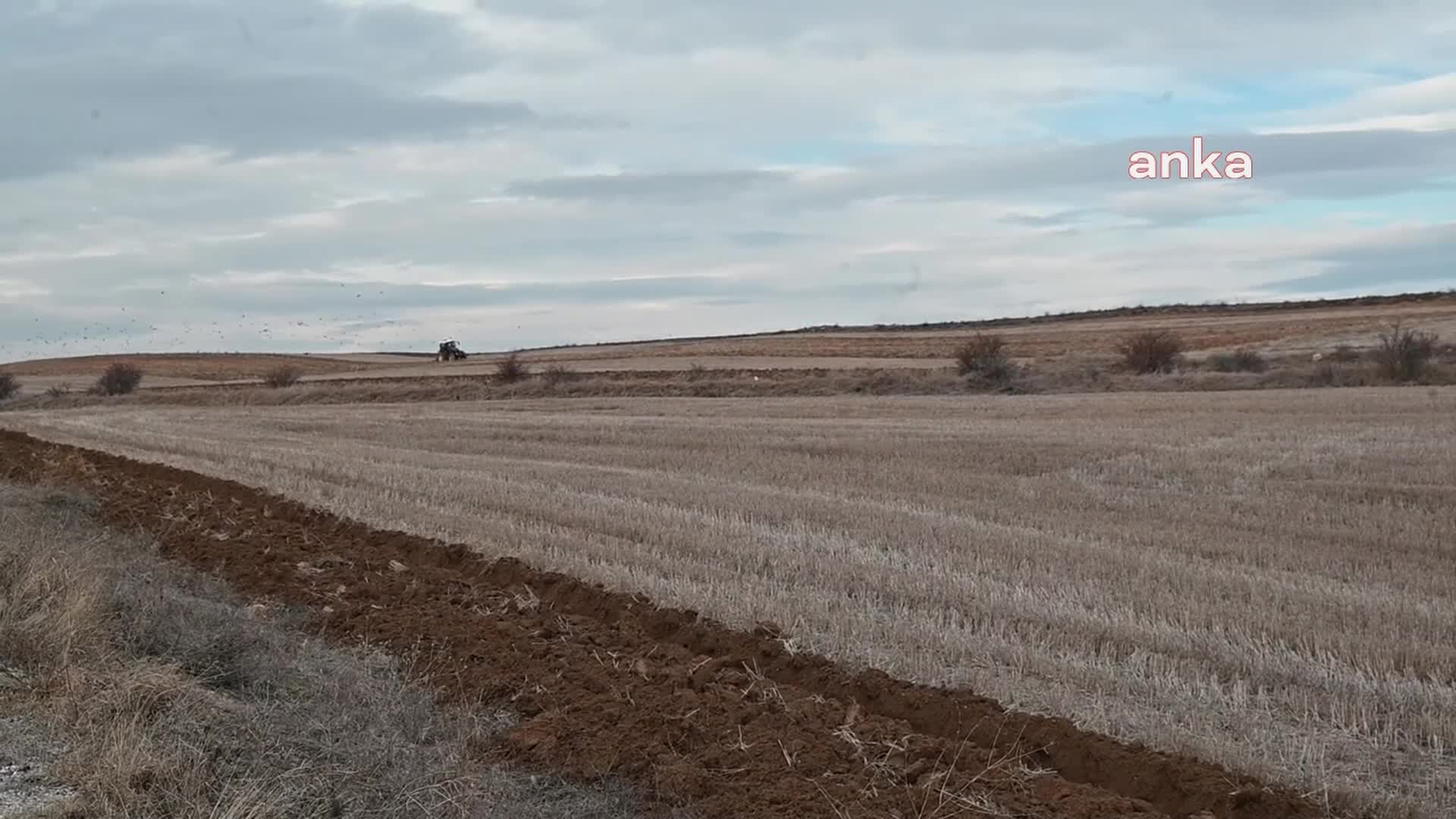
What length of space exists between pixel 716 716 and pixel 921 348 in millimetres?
65980

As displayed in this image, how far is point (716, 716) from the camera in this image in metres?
6.98

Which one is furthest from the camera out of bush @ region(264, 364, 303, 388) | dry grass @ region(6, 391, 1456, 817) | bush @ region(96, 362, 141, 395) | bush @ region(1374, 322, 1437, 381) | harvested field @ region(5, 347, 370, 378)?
harvested field @ region(5, 347, 370, 378)

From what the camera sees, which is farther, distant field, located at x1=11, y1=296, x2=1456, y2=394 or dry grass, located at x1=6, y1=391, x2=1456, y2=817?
distant field, located at x1=11, y1=296, x2=1456, y2=394

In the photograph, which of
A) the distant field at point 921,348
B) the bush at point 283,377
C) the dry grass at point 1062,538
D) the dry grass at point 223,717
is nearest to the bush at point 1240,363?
the distant field at point 921,348

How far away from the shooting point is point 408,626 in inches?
363

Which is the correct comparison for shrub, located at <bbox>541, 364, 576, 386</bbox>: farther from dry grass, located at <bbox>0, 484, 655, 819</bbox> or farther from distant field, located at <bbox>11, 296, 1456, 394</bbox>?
dry grass, located at <bbox>0, 484, 655, 819</bbox>

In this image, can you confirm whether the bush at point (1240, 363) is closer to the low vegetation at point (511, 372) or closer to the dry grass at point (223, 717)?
the low vegetation at point (511, 372)

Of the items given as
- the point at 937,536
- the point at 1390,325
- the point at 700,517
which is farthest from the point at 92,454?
the point at 1390,325

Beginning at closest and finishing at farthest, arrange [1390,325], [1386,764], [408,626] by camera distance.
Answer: [1386,764] < [408,626] < [1390,325]

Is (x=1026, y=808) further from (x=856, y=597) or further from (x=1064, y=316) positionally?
(x=1064, y=316)

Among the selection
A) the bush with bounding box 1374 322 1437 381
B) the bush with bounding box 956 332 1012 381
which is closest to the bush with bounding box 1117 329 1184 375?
the bush with bounding box 956 332 1012 381

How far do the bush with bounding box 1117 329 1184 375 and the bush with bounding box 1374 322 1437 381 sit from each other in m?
6.70

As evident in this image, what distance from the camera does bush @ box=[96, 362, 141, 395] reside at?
65938 mm

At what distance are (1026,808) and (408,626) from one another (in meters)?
4.89
